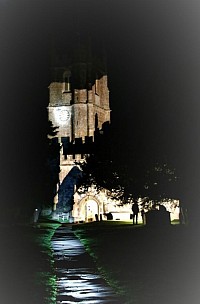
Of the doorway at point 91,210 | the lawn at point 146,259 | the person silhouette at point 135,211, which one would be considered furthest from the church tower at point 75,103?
the person silhouette at point 135,211

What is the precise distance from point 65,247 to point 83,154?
2.08 m

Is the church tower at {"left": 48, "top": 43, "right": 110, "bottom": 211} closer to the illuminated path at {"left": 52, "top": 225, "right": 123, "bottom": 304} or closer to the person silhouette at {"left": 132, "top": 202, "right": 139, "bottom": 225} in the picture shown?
the illuminated path at {"left": 52, "top": 225, "right": 123, "bottom": 304}

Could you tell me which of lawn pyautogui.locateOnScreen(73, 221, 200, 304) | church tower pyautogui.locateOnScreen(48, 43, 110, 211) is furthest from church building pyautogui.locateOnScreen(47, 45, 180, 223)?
lawn pyautogui.locateOnScreen(73, 221, 200, 304)

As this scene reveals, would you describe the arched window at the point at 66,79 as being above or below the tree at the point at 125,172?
above

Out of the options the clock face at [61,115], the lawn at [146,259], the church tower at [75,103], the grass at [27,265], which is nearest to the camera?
the lawn at [146,259]

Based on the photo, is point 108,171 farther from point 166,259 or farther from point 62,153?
point 166,259

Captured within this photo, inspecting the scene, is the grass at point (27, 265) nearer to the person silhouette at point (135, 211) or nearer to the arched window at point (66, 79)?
the person silhouette at point (135, 211)

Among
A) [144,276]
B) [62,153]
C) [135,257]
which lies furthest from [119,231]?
[62,153]

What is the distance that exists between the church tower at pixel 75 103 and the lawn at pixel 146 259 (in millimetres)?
1033

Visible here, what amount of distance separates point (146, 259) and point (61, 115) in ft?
10.7

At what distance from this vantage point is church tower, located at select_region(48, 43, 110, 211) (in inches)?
270

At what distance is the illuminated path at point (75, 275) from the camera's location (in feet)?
15.1

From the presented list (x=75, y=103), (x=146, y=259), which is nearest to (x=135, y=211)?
(x=146, y=259)

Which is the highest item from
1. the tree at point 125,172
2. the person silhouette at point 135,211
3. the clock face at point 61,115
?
the clock face at point 61,115
